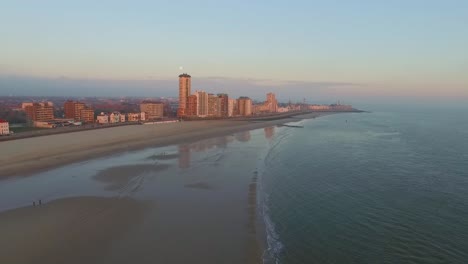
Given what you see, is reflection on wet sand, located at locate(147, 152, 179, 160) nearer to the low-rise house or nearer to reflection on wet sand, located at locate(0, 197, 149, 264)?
reflection on wet sand, located at locate(0, 197, 149, 264)

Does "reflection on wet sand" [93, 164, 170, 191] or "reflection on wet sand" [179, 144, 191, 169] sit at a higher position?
A: "reflection on wet sand" [179, 144, 191, 169]

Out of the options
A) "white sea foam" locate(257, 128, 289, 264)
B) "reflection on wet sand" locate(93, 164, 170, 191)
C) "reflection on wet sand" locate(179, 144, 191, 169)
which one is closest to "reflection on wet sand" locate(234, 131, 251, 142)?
"reflection on wet sand" locate(179, 144, 191, 169)

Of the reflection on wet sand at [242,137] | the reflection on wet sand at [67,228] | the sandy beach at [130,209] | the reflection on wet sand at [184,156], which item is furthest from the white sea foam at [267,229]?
the reflection on wet sand at [242,137]

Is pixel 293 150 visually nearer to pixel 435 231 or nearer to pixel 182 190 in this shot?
pixel 182 190

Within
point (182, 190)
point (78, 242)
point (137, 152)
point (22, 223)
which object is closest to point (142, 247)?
point (78, 242)

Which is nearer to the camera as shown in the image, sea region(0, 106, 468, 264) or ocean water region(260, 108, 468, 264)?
ocean water region(260, 108, 468, 264)

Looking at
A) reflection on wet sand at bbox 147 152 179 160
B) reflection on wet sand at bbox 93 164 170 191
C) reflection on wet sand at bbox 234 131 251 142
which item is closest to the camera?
reflection on wet sand at bbox 93 164 170 191

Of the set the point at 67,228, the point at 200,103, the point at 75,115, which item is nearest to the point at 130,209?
the point at 67,228
